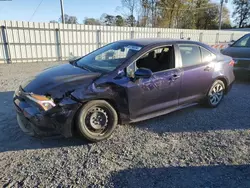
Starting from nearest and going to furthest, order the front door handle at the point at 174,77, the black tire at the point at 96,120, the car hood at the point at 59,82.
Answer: the car hood at the point at 59,82, the black tire at the point at 96,120, the front door handle at the point at 174,77

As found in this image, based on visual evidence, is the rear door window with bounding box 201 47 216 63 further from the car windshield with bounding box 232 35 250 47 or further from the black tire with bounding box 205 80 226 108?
the car windshield with bounding box 232 35 250 47

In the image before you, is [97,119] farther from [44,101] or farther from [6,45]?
[6,45]

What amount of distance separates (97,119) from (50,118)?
701mm

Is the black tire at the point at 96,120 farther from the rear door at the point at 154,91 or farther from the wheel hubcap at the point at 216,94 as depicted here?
the wheel hubcap at the point at 216,94

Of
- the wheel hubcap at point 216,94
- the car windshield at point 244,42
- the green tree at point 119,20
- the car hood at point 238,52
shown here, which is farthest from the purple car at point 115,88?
the green tree at point 119,20

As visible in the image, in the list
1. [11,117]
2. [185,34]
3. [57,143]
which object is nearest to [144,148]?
[57,143]

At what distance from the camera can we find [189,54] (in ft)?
12.8

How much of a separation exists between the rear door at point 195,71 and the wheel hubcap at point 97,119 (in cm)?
161

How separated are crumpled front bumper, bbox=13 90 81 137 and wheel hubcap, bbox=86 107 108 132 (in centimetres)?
26

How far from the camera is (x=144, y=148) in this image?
293cm

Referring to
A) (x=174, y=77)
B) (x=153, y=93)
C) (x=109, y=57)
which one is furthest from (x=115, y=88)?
(x=174, y=77)

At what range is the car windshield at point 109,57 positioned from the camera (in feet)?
10.8

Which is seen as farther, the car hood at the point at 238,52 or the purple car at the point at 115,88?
the car hood at the point at 238,52

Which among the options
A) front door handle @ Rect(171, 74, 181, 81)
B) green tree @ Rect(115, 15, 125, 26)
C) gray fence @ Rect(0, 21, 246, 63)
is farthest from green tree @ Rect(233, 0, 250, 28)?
front door handle @ Rect(171, 74, 181, 81)
